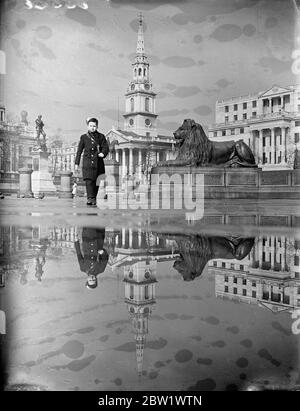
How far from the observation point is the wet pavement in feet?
2.78

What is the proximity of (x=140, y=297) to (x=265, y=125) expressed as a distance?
16.3 m

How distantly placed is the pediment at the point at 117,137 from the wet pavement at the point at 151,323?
14134 millimetres

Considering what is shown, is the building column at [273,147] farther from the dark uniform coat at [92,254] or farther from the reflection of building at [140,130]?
the dark uniform coat at [92,254]

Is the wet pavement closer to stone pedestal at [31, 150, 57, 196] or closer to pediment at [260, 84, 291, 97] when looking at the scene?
pediment at [260, 84, 291, 97]

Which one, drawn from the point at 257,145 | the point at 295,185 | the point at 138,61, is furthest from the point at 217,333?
the point at 257,145

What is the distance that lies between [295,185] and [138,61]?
15.7 ft

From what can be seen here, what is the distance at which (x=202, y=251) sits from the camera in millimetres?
1812

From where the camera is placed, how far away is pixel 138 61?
10133mm

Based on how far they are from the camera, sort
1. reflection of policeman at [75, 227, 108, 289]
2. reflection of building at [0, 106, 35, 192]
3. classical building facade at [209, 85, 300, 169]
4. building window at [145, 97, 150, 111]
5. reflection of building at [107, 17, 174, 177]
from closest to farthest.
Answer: reflection of policeman at [75, 227, 108, 289] < reflection of building at [107, 17, 174, 177] < building window at [145, 97, 150, 111] < reflection of building at [0, 106, 35, 192] < classical building facade at [209, 85, 300, 169]

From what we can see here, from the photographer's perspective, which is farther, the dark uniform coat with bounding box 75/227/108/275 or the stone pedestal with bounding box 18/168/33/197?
the stone pedestal with bounding box 18/168/33/197

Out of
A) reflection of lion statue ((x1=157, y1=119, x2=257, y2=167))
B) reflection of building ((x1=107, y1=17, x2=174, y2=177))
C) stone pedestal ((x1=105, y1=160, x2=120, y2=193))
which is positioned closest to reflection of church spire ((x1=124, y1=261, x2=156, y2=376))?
reflection of lion statue ((x1=157, y1=119, x2=257, y2=167))

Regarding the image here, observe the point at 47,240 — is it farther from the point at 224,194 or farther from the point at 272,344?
the point at 224,194

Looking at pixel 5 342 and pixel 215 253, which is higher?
pixel 215 253
